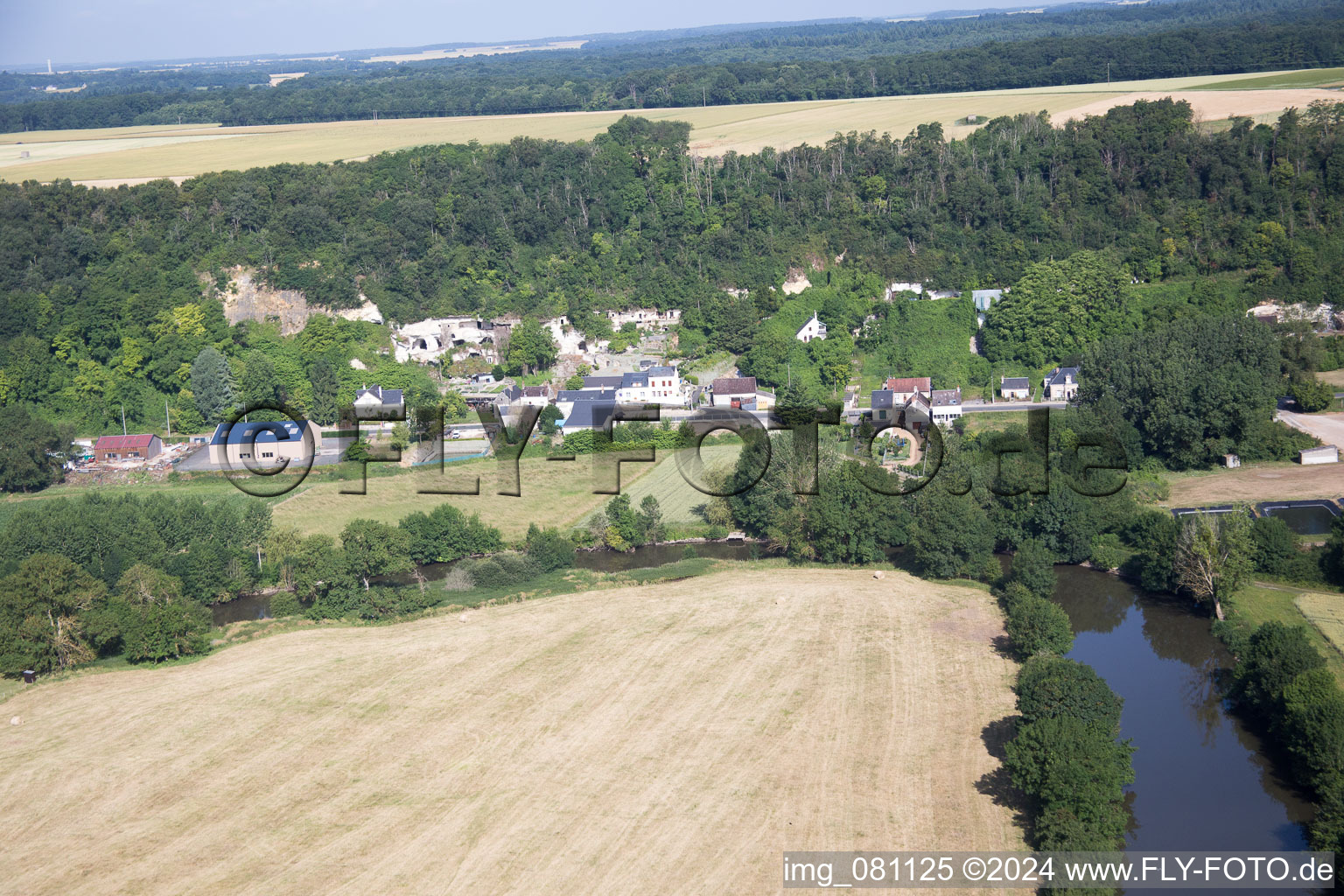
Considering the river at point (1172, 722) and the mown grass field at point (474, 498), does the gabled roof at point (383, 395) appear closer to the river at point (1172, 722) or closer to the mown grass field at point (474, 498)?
the mown grass field at point (474, 498)

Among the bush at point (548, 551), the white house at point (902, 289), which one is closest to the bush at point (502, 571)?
the bush at point (548, 551)

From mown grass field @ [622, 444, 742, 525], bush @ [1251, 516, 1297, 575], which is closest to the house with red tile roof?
mown grass field @ [622, 444, 742, 525]

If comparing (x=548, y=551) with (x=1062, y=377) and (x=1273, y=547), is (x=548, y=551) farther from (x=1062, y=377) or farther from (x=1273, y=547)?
(x=1062, y=377)

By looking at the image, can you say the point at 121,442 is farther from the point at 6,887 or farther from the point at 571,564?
the point at 6,887

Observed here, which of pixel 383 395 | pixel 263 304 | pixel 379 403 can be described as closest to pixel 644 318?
pixel 383 395

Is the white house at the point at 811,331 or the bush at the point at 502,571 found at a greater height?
the white house at the point at 811,331

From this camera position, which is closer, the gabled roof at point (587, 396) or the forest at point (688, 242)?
the gabled roof at point (587, 396)
